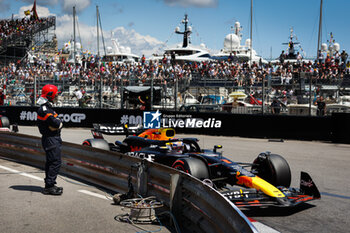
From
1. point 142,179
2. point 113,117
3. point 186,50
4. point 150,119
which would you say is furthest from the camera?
point 186,50

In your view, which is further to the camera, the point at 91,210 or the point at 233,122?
the point at 233,122

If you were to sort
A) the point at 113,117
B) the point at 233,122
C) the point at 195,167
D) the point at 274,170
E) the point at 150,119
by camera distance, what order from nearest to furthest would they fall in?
the point at 195,167
the point at 274,170
the point at 150,119
the point at 233,122
the point at 113,117

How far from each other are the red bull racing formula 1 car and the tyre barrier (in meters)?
0.76

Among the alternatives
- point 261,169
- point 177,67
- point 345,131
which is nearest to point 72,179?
point 261,169

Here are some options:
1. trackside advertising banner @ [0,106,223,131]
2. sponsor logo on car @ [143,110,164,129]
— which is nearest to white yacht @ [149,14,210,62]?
trackside advertising banner @ [0,106,223,131]

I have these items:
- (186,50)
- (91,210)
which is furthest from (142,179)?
(186,50)

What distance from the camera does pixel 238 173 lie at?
6586 mm

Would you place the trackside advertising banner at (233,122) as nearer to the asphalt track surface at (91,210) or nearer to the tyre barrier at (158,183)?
the tyre barrier at (158,183)

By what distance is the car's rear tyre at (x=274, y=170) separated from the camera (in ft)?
22.7

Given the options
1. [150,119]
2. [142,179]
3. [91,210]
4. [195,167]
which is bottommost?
[91,210]

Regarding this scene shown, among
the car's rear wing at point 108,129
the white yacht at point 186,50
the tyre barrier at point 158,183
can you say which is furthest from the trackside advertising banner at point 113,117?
the white yacht at point 186,50

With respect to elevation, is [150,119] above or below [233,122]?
above

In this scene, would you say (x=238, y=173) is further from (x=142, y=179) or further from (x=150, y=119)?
(x=150, y=119)

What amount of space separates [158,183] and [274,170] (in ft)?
7.22
